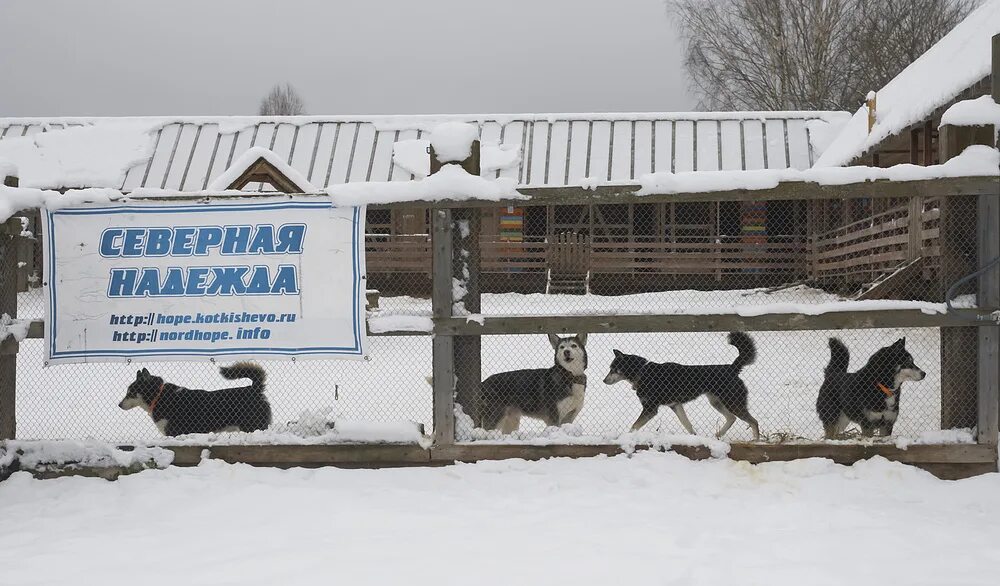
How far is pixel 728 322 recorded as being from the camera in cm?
489

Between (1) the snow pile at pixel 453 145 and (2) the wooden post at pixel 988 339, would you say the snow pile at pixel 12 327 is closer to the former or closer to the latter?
(1) the snow pile at pixel 453 145

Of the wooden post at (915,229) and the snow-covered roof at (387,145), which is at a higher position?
the snow-covered roof at (387,145)

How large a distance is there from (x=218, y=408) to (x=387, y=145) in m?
15.0

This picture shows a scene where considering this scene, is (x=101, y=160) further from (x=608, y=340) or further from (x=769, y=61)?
(x=769, y=61)

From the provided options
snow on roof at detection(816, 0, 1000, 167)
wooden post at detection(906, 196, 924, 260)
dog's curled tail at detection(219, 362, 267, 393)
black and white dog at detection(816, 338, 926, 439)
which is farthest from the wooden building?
black and white dog at detection(816, 338, 926, 439)

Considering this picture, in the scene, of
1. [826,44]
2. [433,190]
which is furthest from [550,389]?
[826,44]

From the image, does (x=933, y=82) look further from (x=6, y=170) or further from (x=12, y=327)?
(x=12, y=327)

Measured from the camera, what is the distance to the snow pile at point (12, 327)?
16.9 feet

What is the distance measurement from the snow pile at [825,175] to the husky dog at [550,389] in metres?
1.40

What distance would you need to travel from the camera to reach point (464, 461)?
5035 mm

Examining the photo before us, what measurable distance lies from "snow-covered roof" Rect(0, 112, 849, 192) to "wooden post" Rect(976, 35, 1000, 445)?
13766 mm

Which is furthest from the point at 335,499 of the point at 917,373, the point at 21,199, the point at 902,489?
the point at 917,373

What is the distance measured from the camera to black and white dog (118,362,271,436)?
5.84m

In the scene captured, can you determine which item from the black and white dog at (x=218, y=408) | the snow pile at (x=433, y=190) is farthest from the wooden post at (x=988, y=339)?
the black and white dog at (x=218, y=408)
